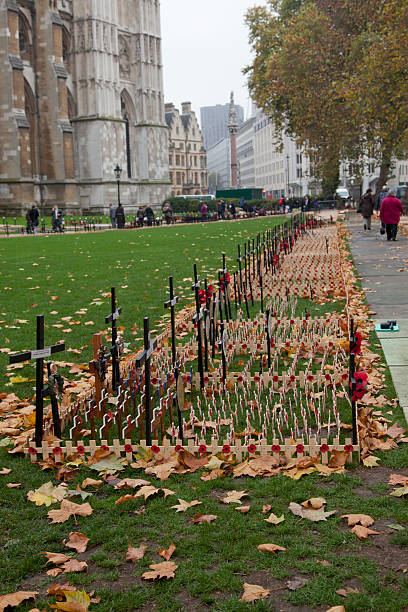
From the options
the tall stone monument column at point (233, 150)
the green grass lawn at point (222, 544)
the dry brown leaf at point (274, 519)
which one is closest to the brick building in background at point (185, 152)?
the tall stone monument column at point (233, 150)

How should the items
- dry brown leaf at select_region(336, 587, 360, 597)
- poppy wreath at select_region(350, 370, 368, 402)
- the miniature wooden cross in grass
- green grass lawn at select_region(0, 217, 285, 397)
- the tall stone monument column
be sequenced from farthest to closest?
the tall stone monument column < green grass lawn at select_region(0, 217, 285, 397) < the miniature wooden cross in grass < poppy wreath at select_region(350, 370, 368, 402) < dry brown leaf at select_region(336, 587, 360, 597)

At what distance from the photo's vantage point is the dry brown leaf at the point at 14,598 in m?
3.35

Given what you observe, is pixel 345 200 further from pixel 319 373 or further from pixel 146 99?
pixel 319 373

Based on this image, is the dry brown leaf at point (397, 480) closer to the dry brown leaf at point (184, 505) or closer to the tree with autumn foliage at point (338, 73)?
the dry brown leaf at point (184, 505)

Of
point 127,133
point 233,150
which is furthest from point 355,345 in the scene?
point 233,150

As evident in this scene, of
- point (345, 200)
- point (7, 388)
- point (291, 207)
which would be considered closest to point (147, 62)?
point (291, 207)

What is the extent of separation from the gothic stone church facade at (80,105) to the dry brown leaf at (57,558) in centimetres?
4449

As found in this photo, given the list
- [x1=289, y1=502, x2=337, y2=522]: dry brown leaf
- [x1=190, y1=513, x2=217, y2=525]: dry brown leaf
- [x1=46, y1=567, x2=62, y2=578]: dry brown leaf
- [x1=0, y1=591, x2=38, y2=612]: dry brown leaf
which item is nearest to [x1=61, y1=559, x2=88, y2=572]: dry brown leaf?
[x1=46, y1=567, x2=62, y2=578]: dry brown leaf

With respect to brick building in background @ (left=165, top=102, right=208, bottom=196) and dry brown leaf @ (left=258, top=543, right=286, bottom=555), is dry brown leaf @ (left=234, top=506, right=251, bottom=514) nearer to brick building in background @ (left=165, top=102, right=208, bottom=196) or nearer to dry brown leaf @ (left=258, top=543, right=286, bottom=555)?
dry brown leaf @ (left=258, top=543, right=286, bottom=555)

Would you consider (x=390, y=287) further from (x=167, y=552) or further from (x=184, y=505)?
(x=167, y=552)

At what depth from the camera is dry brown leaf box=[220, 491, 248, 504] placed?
14.3 ft

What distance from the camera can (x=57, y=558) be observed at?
375cm

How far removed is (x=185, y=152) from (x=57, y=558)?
12437 centimetres

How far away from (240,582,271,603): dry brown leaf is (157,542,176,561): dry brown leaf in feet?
1.66
